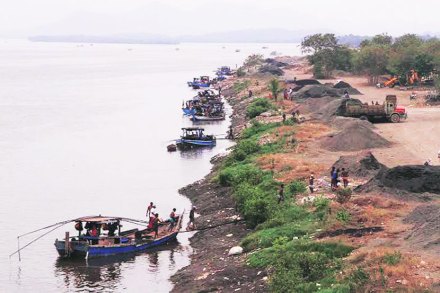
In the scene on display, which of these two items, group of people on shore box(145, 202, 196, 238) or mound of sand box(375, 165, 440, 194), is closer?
mound of sand box(375, 165, 440, 194)

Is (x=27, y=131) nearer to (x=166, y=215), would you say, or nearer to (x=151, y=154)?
(x=151, y=154)

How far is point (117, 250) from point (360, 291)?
1593cm

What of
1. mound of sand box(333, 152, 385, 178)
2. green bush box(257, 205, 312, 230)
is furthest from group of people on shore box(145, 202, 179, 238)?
mound of sand box(333, 152, 385, 178)

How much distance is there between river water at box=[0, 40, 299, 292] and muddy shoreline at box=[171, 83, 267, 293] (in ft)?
2.84

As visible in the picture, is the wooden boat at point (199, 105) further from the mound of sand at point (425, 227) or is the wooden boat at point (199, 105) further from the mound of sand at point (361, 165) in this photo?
the mound of sand at point (425, 227)

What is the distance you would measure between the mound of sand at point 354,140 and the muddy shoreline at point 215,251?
9.14m

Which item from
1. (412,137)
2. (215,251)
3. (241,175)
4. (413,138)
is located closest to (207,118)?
(412,137)

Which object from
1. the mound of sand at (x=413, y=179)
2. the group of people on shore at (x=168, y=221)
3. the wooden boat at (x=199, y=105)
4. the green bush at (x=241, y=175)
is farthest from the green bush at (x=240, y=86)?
the mound of sand at (x=413, y=179)

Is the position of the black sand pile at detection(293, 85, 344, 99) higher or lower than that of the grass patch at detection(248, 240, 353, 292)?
higher

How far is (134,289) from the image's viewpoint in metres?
30.0

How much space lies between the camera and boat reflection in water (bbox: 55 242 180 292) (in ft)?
101

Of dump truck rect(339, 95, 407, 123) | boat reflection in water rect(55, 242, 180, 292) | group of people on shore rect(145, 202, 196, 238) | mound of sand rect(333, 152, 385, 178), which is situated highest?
dump truck rect(339, 95, 407, 123)

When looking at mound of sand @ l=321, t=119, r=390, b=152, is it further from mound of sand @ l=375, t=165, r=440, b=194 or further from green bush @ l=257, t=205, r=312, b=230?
green bush @ l=257, t=205, r=312, b=230

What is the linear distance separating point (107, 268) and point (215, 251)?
5.22 meters
